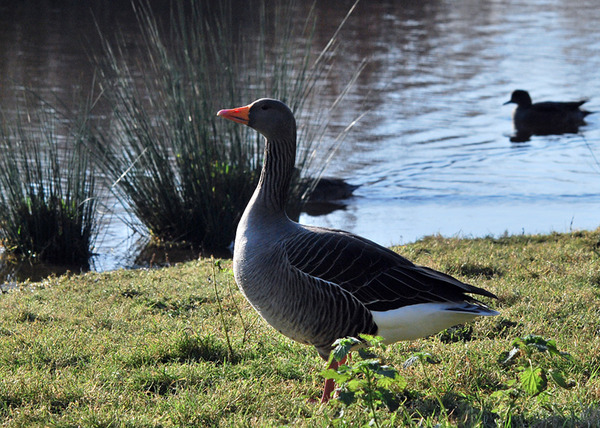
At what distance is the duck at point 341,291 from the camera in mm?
3932

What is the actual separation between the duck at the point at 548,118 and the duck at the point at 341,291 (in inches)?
467

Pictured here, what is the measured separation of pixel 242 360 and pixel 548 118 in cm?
1266

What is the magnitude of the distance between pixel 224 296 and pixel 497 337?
7.16 feet

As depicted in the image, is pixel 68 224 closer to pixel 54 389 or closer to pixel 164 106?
pixel 164 106

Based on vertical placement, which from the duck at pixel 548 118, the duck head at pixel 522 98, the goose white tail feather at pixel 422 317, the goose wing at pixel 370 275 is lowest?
the duck at pixel 548 118

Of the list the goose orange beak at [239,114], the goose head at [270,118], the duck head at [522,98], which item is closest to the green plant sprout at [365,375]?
the goose head at [270,118]

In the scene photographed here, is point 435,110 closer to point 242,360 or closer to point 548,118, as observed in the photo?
point 548,118

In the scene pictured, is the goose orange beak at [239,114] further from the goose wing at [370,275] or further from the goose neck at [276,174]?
the goose wing at [370,275]

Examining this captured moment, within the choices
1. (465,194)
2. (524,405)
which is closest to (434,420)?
(524,405)

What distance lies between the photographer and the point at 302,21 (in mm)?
24844

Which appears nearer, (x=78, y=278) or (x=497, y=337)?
(x=497, y=337)

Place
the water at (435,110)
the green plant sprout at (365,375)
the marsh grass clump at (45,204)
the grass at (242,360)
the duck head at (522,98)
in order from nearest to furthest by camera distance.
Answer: the green plant sprout at (365,375), the grass at (242,360), the marsh grass clump at (45,204), the water at (435,110), the duck head at (522,98)

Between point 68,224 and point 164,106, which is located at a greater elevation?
point 164,106

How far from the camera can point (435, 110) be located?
51.6ft
